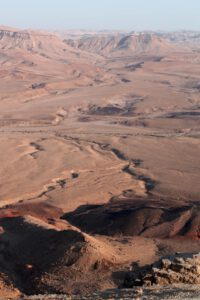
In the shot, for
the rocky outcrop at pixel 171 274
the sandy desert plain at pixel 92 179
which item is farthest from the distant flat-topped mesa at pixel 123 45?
the rocky outcrop at pixel 171 274

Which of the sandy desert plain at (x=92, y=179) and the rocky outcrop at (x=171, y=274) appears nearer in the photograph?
the rocky outcrop at (x=171, y=274)

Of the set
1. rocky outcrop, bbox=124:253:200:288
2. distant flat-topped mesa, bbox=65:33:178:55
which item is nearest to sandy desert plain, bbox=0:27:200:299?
rocky outcrop, bbox=124:253:200:288

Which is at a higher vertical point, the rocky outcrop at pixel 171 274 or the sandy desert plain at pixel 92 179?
the rocky outcrop at pixel 171 274

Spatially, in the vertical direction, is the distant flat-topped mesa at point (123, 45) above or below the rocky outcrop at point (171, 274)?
below

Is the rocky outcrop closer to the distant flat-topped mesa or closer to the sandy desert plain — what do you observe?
the sandy desert plain

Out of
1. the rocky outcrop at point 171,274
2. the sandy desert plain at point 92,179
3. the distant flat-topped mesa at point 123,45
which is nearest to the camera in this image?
the rocky outcrop at point 171,274

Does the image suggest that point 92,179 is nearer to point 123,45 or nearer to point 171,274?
point 171,274

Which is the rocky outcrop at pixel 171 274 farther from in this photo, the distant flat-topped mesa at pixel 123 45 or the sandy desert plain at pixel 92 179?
the distant flat-topped mesa at pixel 123 45

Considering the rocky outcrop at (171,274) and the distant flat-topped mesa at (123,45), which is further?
the distant flat-topped mesa at (123,45)

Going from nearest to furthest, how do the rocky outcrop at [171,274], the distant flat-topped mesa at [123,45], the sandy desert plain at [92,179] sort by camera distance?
the rocky outcrop at [171,274]
the sandy desert plain at [92,179]
the distant flat-topped mesa at [123,45]
